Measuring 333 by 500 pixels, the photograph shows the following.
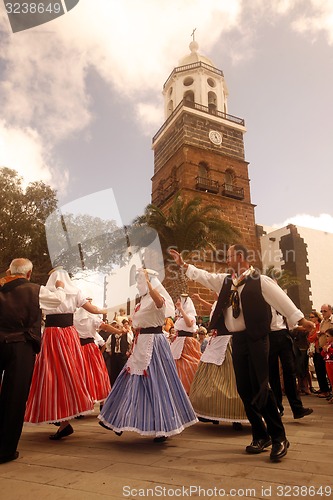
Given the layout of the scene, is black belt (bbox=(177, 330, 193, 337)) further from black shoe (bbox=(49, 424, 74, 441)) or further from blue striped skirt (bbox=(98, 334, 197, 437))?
black shoe (bbox=(49, 424, 74, 441))

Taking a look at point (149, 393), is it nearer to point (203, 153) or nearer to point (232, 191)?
point (232, 191)

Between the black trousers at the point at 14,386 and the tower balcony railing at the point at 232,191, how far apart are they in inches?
874

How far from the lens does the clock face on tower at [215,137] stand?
25.9 metres

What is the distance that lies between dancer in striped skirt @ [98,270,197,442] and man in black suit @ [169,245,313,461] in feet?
2.59

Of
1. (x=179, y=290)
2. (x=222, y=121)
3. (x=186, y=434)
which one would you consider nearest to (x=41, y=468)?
(x=186, y=434)

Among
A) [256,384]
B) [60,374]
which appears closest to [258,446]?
[256,384]

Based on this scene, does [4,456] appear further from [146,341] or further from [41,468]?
[146,341]

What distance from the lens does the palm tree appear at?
18734mm

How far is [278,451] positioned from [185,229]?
15.8 meters

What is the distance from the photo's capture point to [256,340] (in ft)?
11.5

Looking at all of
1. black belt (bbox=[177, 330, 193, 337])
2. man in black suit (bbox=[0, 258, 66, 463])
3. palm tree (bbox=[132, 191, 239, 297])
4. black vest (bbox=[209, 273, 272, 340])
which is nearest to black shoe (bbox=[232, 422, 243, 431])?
black vest (bbox=[209, 273, 272, 340])

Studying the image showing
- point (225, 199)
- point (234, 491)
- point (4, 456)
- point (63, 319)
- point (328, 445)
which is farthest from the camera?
point (225, 199)

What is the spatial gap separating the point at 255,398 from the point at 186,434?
4.66 feet

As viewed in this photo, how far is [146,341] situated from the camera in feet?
14.4
